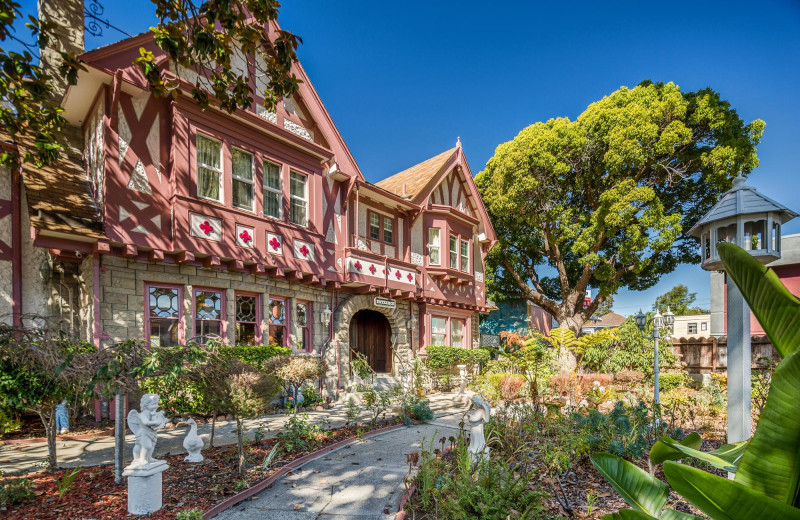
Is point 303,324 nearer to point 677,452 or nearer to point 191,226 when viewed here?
point 191,226

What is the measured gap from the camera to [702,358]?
16.6 m

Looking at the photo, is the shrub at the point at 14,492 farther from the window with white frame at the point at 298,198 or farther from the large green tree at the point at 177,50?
the window with white frame at the point at 298,198

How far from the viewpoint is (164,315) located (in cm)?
878

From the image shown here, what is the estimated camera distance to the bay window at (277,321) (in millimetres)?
10766

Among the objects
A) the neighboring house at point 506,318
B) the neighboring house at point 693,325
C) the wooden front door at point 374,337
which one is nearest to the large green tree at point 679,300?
the neighboring house at point 693,325

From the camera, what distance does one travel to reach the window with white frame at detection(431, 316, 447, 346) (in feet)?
52.7

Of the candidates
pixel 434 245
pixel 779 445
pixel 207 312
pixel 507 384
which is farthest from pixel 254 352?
pixel 779 445

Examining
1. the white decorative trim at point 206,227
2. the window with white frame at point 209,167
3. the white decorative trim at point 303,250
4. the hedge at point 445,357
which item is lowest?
the hedge at point 445,357

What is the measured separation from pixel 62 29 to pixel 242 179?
496cm

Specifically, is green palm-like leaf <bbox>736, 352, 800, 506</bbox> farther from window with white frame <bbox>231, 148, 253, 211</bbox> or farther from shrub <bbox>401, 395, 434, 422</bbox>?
window with white frame <bbox>231, 148, 253, 211</bbox>

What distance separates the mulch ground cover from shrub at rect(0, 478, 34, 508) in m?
0.06

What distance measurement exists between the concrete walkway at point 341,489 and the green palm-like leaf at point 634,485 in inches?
113

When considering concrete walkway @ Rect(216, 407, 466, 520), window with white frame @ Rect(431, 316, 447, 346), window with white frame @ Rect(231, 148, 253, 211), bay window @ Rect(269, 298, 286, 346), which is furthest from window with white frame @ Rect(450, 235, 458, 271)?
concrete walkway @ Rect(216, 407, 466, 520)

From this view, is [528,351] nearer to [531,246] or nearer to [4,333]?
[531,246]
